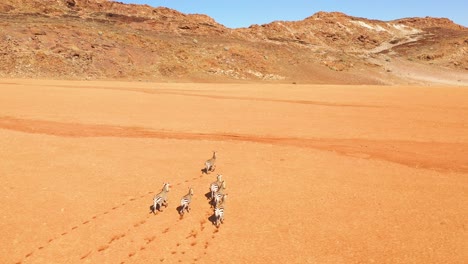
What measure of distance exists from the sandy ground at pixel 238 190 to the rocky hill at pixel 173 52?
42.3m

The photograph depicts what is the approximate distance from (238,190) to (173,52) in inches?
2533

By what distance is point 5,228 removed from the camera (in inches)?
376

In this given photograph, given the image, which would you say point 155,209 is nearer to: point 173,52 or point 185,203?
point 185,203

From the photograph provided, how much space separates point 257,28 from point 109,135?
330 feet

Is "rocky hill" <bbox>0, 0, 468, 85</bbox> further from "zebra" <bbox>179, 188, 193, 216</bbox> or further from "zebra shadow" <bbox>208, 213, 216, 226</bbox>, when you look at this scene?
"zebra shadow" <bbox>208, 213, 216, 226</bbox>

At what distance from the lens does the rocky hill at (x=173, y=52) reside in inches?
2489

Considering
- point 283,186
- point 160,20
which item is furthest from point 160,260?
point 160,20

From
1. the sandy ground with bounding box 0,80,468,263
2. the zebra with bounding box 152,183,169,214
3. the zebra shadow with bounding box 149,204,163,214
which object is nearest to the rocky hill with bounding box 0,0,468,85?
the sandy ground with bounding box 0,80,468,263

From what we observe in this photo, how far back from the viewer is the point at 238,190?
39.5 ft

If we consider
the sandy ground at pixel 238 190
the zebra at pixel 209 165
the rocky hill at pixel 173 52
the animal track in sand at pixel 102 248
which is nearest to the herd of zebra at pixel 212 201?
the sandy ground at pixel 238 190

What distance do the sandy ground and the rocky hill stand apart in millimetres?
42305

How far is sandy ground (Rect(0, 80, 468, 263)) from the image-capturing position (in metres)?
8.75

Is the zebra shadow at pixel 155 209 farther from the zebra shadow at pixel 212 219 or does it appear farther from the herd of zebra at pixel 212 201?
the zebra shadow at pixel 212 219

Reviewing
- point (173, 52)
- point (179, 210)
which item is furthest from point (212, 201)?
point (173, 52)
